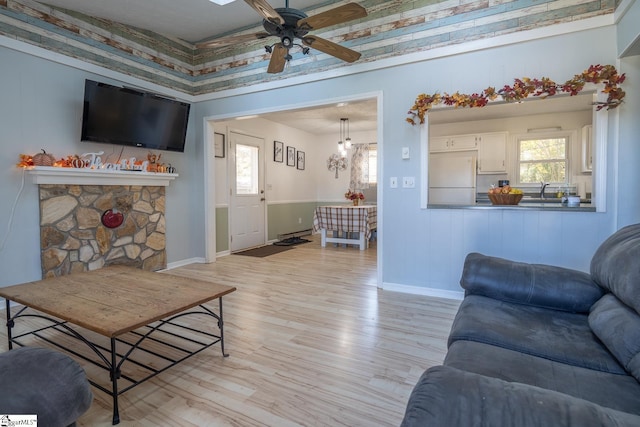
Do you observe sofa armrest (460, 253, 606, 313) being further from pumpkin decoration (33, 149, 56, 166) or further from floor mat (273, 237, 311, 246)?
floor mat (273, 237, 311, 246)

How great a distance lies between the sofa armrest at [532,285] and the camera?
1643 millimetres

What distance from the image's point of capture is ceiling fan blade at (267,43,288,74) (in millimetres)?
2742

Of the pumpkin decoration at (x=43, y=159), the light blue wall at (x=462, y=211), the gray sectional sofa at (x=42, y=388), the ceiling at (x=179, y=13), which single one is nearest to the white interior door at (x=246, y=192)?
the ceiling at (x=179, y=13)

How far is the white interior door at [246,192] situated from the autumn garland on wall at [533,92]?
11.7ft

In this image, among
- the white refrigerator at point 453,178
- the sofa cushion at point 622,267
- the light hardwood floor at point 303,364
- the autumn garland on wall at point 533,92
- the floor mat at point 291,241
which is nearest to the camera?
the sofa cushion at point 622,267

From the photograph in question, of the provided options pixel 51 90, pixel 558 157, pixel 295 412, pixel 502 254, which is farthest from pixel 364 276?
pixel 558 157

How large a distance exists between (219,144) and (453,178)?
4.44 meters

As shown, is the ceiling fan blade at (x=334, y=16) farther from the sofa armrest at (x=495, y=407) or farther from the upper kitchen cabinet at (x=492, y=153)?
the upper kitchen cabinet at (x=492, y=153)

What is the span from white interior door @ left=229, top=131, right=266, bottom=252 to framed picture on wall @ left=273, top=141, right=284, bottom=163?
416mm

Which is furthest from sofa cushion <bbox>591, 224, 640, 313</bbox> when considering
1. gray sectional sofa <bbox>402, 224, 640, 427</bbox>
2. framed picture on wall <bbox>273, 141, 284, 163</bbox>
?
framed picture on wall <bbox>273, 141, 284, 163</bbox>

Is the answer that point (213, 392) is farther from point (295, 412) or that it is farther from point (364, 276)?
point (364, 276)

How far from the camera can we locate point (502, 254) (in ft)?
10.1

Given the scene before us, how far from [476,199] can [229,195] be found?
4718 mm

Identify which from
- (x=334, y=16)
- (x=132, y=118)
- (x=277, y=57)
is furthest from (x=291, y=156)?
(x=334, y=16)
